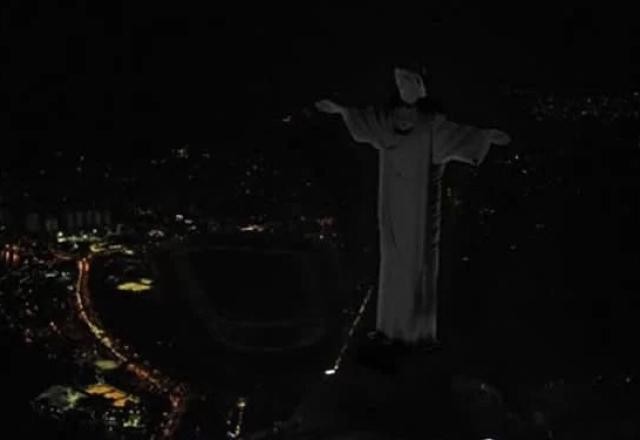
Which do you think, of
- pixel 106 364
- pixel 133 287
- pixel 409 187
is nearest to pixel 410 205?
pixel 409 187

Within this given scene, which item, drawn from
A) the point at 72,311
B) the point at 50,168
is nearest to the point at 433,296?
the point at 72,311

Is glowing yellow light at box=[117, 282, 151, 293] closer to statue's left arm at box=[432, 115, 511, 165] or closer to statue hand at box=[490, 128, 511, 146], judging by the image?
statue's left arm at box=[432, 115, 511, 165]

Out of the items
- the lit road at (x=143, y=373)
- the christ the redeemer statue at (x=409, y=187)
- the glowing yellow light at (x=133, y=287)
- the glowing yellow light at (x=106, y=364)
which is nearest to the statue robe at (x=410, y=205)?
the christ the redeemer statue at (x=409, y=187)

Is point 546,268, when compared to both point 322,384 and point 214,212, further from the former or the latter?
point 322,384

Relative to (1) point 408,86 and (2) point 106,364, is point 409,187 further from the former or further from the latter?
(2) point 106,364

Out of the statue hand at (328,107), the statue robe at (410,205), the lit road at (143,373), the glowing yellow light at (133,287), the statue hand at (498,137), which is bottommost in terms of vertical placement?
the lit road at (143,373)

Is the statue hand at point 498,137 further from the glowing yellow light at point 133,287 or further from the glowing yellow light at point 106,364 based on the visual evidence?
the glowing yellow light at point 133,287

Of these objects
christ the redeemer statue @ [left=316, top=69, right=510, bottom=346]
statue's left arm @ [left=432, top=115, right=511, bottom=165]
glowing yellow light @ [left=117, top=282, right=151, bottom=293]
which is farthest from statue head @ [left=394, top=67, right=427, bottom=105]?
glowing yellow light @ [left=117, top=282, right=151, bottom=293]
